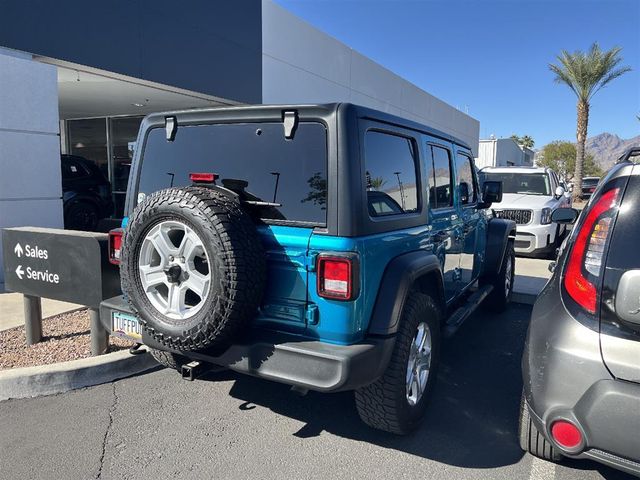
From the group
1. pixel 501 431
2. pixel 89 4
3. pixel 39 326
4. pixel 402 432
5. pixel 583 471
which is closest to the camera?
pixel 583 471

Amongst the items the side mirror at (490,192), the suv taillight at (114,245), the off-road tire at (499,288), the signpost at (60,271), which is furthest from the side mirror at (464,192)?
the signpost at (60,271)

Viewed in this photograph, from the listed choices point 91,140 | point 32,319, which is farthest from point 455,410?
point 91,140

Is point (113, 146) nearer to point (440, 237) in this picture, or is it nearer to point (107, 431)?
point (107, 431)

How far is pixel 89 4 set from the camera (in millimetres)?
8047

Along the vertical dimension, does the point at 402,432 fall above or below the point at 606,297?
below

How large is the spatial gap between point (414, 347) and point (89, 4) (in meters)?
7.95

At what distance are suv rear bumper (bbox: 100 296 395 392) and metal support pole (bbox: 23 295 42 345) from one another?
2365 millimetres

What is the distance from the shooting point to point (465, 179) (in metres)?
4.83

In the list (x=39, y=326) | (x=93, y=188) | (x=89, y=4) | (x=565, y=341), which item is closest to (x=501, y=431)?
(x=565, y=341)

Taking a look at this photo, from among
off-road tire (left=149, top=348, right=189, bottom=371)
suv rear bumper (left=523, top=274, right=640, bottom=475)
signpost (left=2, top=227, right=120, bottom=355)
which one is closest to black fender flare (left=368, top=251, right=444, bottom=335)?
suv rear bumper (left=523, top=274, right=640, bottom=475)

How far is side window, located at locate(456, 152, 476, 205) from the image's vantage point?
459cm

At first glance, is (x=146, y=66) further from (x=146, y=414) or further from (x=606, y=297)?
(x=606, y=297)

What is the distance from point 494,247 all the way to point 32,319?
4777 millimetres

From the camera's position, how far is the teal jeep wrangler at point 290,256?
8.55 feet
